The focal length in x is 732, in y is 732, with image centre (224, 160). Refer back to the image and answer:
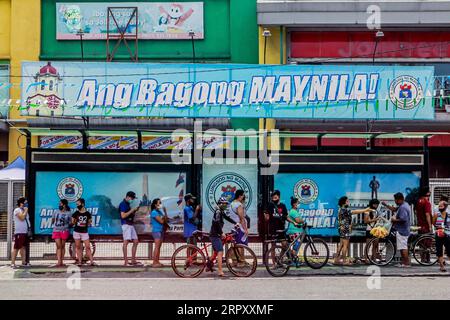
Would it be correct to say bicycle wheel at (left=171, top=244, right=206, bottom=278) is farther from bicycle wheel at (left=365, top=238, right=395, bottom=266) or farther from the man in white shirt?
bicycle wheel at (left=365, top=238, right=395, bottom=266)

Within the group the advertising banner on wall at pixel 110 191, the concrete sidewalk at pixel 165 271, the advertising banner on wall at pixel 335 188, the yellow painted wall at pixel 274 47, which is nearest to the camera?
the concrete sidewalk at pixel 165 271

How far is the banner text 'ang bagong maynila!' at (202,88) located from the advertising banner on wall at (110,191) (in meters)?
5.52

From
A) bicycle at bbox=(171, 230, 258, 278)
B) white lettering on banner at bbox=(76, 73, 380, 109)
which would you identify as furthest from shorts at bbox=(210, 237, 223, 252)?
white lettering on banner at bbox=(76, 73, 380, 109)

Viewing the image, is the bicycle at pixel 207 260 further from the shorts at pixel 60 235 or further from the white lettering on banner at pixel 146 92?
the white lettering on banner at pixel 146 92

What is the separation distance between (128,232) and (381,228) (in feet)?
19.4

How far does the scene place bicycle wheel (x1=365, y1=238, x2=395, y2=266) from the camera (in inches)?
673

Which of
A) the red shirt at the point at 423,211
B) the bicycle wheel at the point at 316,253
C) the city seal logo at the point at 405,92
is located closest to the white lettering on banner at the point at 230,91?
the city seal logo at the point at 405,92

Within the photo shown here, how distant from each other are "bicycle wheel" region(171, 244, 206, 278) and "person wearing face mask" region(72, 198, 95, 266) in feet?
8.88

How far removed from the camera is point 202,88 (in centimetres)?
2308

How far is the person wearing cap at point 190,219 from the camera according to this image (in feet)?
55.4

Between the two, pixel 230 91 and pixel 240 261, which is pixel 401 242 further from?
pixel 230 91

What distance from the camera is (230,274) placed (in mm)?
15711
